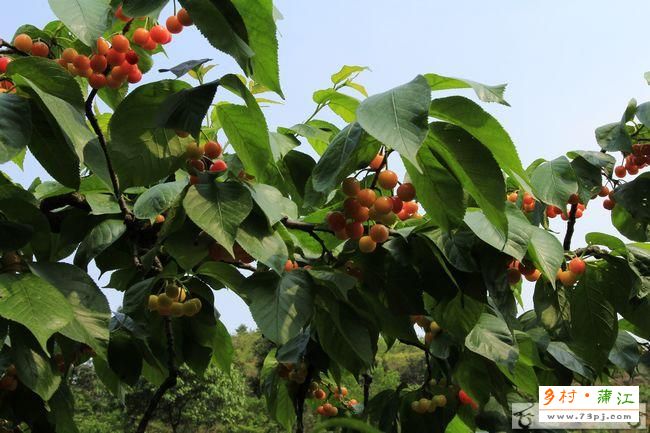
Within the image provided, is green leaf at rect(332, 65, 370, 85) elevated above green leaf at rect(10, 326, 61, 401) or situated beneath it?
elevated above

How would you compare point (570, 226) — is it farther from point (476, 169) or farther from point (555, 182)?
point (476, 169)

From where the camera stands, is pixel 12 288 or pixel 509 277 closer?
pixel 12 288

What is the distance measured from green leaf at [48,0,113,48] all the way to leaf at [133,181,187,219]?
0.79 feet

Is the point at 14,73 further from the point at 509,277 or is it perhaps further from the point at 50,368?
the point at 509,277

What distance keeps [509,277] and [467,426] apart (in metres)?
0.76

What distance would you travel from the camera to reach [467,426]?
167cm

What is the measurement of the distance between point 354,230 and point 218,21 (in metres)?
0.38

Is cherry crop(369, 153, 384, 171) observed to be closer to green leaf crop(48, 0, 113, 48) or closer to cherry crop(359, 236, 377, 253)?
cherry crop(359, 236, 377, 253)

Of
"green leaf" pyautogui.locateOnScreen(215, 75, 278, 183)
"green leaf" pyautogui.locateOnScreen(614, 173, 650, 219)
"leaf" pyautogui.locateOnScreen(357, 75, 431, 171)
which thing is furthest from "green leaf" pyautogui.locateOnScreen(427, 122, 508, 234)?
"green leaf" pyautogui.locateOnScreen(614, 173, 650, 219)

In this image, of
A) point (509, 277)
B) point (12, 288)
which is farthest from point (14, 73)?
point (509, 277)

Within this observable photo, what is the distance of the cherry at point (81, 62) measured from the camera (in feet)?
3.27

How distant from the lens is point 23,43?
40.9 inches

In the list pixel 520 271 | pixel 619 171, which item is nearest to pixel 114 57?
pixel 520 271

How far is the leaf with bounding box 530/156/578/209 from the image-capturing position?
4.66 feet
